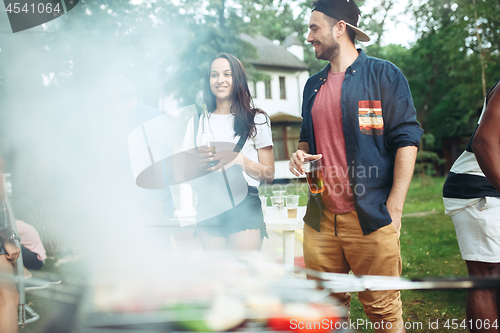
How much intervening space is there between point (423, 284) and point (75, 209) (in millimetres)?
5344

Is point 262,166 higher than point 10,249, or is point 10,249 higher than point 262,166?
point 262,166

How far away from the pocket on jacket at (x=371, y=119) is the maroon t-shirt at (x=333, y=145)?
0.11m

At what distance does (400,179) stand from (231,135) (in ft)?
2.97

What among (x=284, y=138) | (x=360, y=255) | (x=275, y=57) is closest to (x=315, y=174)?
(x=360, y=255)

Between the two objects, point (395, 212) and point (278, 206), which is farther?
point (278, 206)

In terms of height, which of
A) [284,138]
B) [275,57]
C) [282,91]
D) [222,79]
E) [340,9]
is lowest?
Answer: [284,138]

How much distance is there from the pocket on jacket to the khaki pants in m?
0.40

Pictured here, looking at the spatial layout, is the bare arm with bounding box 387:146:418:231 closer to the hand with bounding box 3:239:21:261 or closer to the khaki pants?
the khaki pants

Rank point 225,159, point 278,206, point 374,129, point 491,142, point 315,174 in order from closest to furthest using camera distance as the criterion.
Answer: point 491,142, point 374,129, point 315,174, point 225,159, point 278,206

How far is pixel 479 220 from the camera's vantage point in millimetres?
1547

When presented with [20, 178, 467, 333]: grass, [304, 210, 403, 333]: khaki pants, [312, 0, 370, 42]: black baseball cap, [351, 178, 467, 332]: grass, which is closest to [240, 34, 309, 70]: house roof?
[351, 178, 467, 332]: grass

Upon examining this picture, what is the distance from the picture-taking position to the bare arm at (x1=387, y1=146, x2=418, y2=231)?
1.41 m

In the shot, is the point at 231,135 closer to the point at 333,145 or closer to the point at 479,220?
the point at 333,145

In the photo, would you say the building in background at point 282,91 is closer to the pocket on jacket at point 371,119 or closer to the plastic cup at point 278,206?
the plastic cup at point 278,206
